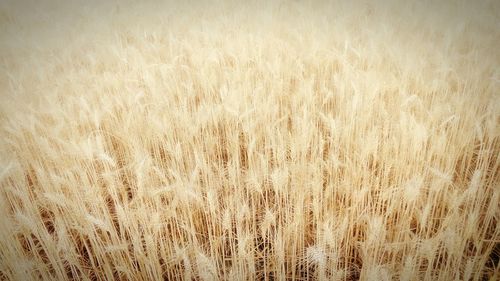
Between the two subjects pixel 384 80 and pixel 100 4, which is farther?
pixel 100 4

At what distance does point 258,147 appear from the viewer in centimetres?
152

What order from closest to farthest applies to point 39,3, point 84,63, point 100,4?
point 84,63
point 100,4
point 39,3

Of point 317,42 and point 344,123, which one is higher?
point 317,42

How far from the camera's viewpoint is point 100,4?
5.54 meters

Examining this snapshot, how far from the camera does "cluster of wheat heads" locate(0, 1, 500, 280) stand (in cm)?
96

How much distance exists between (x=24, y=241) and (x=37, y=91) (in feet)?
4.69

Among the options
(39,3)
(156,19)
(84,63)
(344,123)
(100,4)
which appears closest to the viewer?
(344,123)

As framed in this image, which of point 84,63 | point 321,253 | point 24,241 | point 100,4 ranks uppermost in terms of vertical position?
point 100,4

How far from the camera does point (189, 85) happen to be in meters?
2.00

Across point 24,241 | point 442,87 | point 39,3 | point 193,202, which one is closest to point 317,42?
point 442,87

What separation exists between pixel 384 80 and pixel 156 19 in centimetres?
376

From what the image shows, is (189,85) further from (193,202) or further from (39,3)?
(39,3)

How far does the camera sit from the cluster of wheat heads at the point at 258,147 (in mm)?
963

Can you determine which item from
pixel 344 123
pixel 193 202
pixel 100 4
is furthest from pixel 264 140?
pixel 100 4
